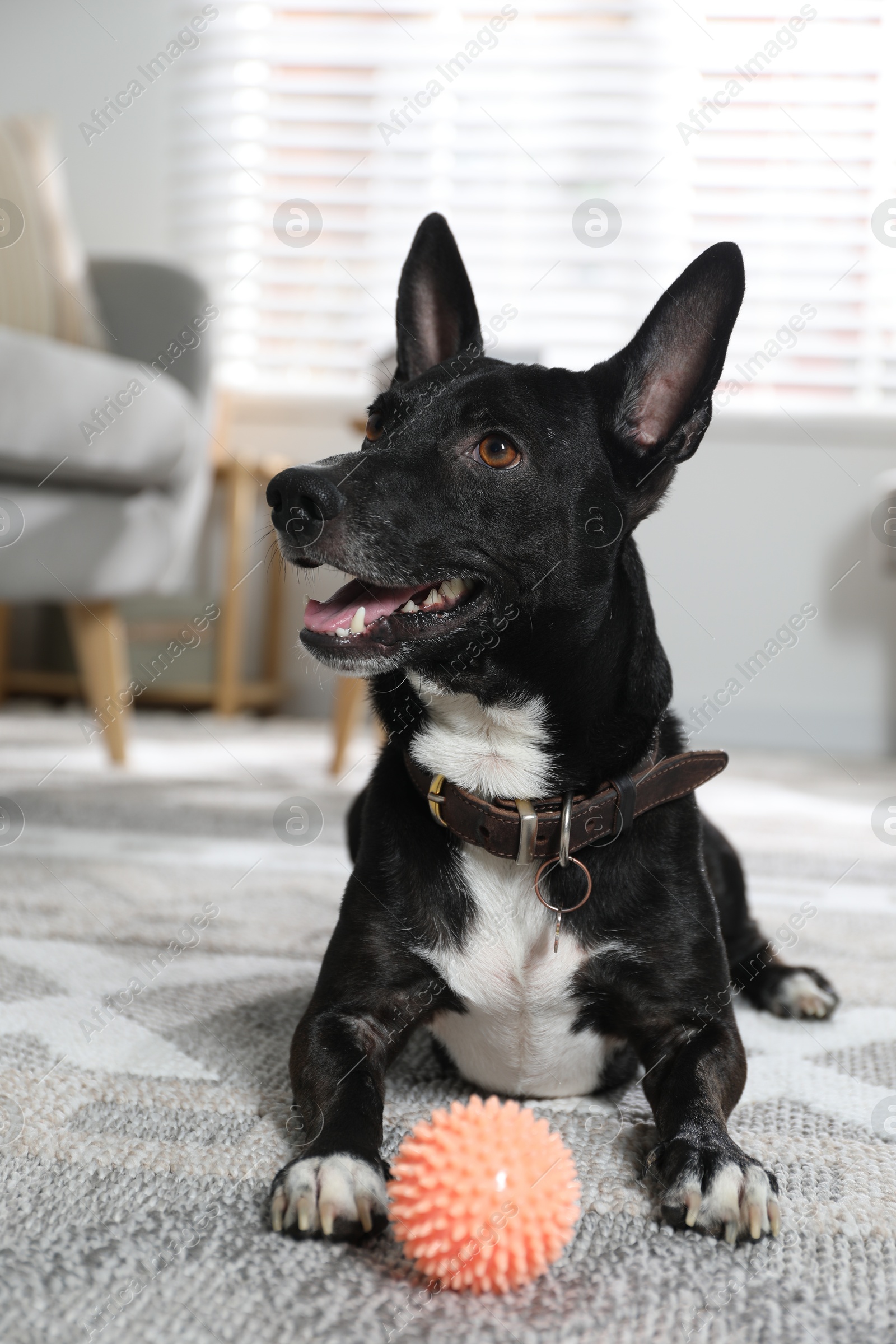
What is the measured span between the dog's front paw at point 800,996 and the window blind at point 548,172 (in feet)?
11.1

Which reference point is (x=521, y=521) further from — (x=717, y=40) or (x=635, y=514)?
(x=717, y=40)

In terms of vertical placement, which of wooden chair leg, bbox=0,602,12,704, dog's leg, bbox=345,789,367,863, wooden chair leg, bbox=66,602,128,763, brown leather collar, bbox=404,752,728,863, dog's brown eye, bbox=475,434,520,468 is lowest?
wooden chair leg, bbox=0,602,12,704

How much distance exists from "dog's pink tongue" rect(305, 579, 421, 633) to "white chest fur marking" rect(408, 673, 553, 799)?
0.08m

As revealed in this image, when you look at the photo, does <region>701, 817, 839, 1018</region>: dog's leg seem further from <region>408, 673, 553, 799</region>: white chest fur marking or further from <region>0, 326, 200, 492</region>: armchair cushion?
<region>0, 326, 200, 492</region>: armchair cushion

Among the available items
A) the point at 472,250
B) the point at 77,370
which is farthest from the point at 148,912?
the point at 472,250

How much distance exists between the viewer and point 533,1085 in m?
1.11

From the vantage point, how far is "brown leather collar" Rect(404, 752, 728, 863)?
104 centimetres

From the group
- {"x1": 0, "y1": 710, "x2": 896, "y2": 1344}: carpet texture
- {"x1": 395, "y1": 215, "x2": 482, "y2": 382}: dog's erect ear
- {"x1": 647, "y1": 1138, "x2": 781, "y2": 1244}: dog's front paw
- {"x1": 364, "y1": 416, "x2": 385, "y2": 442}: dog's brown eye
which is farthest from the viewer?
{"x1": 395, "y1": 215, "x2": 482, "y2": 382}: dog's erect ear

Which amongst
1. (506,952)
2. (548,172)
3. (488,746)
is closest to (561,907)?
(506,952)

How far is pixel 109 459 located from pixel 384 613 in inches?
75.5

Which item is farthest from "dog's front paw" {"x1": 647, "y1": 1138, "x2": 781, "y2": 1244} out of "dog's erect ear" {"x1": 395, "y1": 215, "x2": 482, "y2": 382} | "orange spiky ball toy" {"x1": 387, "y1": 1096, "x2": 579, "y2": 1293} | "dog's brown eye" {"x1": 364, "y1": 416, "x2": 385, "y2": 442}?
"dog's erect ear" {"x1": 395, "y1": 215, "x2": 482, "y2": 382}

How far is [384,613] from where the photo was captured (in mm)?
1072

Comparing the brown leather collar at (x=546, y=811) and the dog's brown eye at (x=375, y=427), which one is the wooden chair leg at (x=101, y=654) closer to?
the dog's brown eye at (x=375, y=427)

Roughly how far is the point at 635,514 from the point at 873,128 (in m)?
4.14
